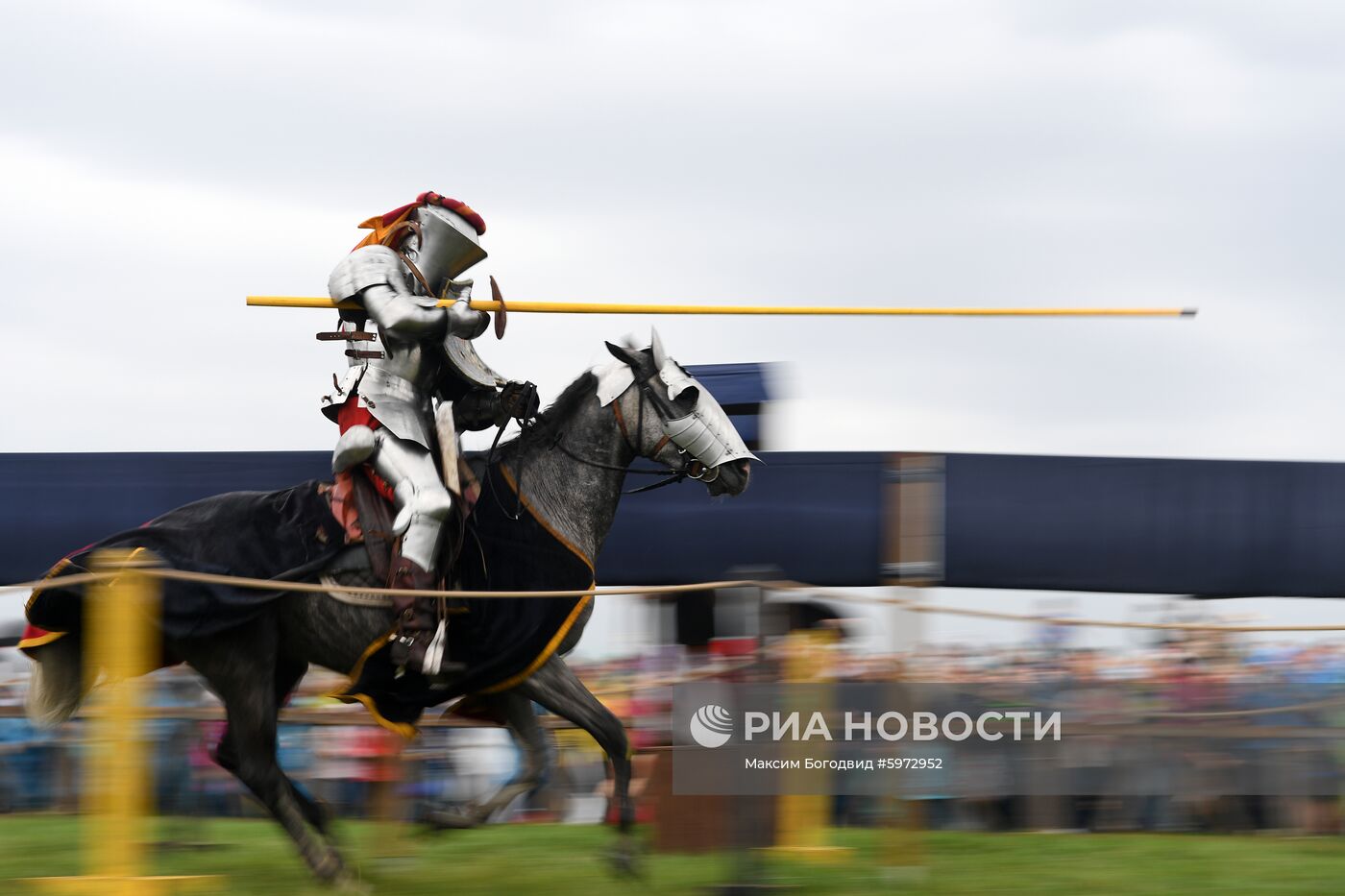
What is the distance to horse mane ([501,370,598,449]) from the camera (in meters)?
6.96

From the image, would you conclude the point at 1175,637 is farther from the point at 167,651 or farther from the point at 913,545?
the point at 167,651

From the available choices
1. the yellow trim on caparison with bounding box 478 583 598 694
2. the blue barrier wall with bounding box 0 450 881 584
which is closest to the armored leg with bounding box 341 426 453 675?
the yellow trim on caparison with bounding box 478 583 598 694

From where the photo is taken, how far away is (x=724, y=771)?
6051 mm

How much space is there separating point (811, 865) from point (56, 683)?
9.76ft

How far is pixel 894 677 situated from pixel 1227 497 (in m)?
4.36

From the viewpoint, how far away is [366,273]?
22.0 feet

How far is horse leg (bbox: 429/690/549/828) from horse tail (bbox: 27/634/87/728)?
1453 millimetres

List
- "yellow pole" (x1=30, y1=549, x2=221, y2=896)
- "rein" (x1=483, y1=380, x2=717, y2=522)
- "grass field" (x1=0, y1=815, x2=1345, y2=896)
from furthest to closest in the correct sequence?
"rein" (x1=483, y1=380, x2=717, y2=522) < "grass field" (x1=0, y1=815, x2=1345, y2=896) < "yellow pole" (x1=30, y1=549, x2=221, y2=896)

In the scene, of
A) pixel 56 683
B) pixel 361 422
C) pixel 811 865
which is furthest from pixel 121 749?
pixel 811 865

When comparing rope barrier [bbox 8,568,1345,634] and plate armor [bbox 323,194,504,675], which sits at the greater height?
plate armor [bbox 323,194,504,675]

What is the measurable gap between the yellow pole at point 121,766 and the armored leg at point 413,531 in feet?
3.03

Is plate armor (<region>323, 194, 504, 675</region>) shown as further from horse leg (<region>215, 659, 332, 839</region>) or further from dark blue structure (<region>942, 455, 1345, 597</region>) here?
dark blue structure (<region>942, 455, 1345, 597</region>)

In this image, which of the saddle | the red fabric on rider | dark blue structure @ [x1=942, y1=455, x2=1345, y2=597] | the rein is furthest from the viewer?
dark blue structure @ [x1=942, y1=455, x2=1345, y2=597]

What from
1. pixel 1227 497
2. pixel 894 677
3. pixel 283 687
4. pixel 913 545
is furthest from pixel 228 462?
pixel 1227 497
